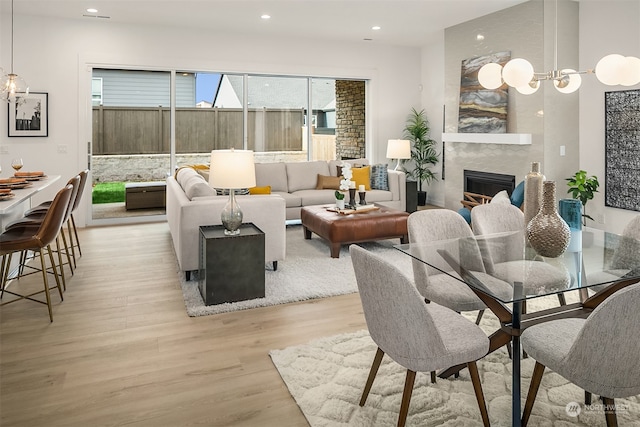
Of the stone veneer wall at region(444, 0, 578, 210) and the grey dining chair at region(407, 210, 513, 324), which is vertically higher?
the stone veneer wall at region(444, 0, 578, 210)

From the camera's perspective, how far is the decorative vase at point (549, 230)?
2365 millimetres

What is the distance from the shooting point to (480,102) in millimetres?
6629

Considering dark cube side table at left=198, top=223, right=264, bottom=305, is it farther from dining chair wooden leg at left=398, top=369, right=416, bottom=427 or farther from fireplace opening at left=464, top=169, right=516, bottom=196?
fireplace opening at left=464, top=169, right=516, bottom=196

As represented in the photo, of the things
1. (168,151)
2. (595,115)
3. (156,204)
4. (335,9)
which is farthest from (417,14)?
(156,204)

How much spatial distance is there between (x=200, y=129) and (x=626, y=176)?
572cm

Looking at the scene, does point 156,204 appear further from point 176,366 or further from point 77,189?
point 176,366

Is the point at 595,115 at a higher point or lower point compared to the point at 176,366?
higher

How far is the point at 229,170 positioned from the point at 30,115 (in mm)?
4524

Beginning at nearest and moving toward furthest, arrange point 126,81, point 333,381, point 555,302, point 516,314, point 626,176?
point 516,314 < point 333,381 < point 555,302 < point 626,176 < point 126,81

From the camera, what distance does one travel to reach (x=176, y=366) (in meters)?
2.63

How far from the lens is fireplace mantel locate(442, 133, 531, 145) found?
591 centimetres

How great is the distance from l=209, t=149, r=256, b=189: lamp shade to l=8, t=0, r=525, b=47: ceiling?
10.2 feet

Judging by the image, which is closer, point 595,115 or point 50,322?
point 50,322

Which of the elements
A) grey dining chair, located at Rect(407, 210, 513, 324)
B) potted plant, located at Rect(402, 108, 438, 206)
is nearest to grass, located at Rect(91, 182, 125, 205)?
potted plant, located at Rect(402, 108, 438, 206)
